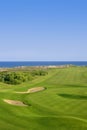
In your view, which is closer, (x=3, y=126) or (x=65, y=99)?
(x=3, y=126)

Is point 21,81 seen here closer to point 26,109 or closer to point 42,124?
point 26,109

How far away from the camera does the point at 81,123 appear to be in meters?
22.3

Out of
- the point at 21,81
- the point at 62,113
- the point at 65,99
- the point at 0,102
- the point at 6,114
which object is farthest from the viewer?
the point at 21,81

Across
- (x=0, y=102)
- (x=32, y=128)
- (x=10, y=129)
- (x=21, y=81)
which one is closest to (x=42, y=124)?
(x=32, y=128)

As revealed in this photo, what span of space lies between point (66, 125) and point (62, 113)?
21.6ft

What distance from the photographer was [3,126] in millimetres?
21719

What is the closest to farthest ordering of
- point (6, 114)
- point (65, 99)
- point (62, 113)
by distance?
1. point (6, 114)
2. point (62, 113)
3. point (65, 99)

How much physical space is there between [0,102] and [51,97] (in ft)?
30.1

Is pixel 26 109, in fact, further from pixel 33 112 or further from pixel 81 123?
pixel 81 123

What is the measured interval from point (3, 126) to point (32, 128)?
239 cm

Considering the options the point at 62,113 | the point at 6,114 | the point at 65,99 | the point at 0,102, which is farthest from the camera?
the point at 65,99

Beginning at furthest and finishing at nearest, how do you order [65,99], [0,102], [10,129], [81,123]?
[65,99], [0,102], [81,123], [10,129]

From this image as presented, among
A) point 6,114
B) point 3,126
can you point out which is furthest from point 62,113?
point 3,126

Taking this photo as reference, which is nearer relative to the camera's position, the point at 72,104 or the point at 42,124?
the point at 42,124
